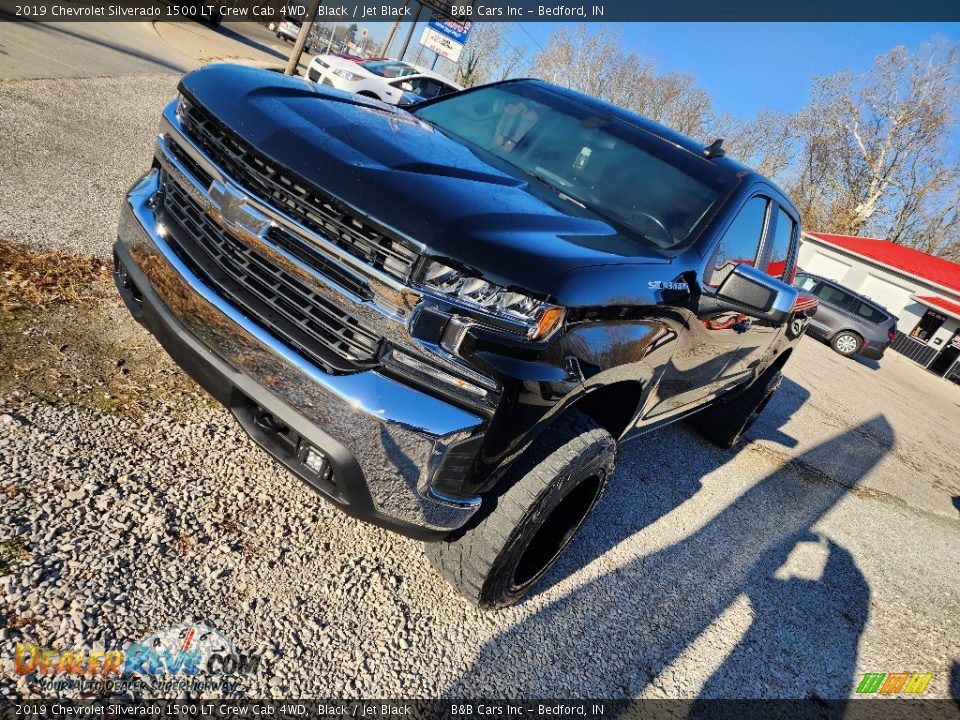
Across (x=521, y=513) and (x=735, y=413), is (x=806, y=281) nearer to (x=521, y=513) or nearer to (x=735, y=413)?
(x=735, y=413)

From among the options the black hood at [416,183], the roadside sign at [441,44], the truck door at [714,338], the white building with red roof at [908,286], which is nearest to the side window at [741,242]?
the truck door at [714,338]

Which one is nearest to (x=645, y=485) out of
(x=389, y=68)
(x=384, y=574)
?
(x=384, y=574)

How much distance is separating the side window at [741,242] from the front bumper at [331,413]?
1.54m

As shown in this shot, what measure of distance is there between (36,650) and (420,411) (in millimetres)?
1169

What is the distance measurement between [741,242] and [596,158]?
2.80 feet

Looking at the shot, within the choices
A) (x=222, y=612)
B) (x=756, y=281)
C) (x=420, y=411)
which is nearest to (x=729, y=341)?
(x=756, y=281)

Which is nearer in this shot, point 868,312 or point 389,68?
point 389,68

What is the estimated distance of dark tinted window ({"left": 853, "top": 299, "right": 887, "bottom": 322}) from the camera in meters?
15.7

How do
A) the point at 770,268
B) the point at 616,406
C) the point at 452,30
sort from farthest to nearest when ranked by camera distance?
the point at 452,30 < the point at 770,268 < the point at 616,406

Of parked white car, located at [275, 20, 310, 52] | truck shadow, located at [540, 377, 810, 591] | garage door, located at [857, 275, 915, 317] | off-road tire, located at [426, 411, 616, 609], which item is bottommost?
truck shadow, located at [540, 377, 810, 591]

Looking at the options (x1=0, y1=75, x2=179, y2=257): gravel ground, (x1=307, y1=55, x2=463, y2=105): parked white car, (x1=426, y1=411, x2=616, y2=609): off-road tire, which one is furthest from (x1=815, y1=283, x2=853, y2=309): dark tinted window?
(x1=426, y1=411, x2=616, y2=609): off-road tire

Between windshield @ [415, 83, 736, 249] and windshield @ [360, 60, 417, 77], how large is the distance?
1184 cm

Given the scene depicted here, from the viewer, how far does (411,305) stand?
1632 millimetres

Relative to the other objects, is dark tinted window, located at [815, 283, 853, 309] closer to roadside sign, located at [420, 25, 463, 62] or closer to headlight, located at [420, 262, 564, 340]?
headlight, located at [420, 262, 564, 340]
